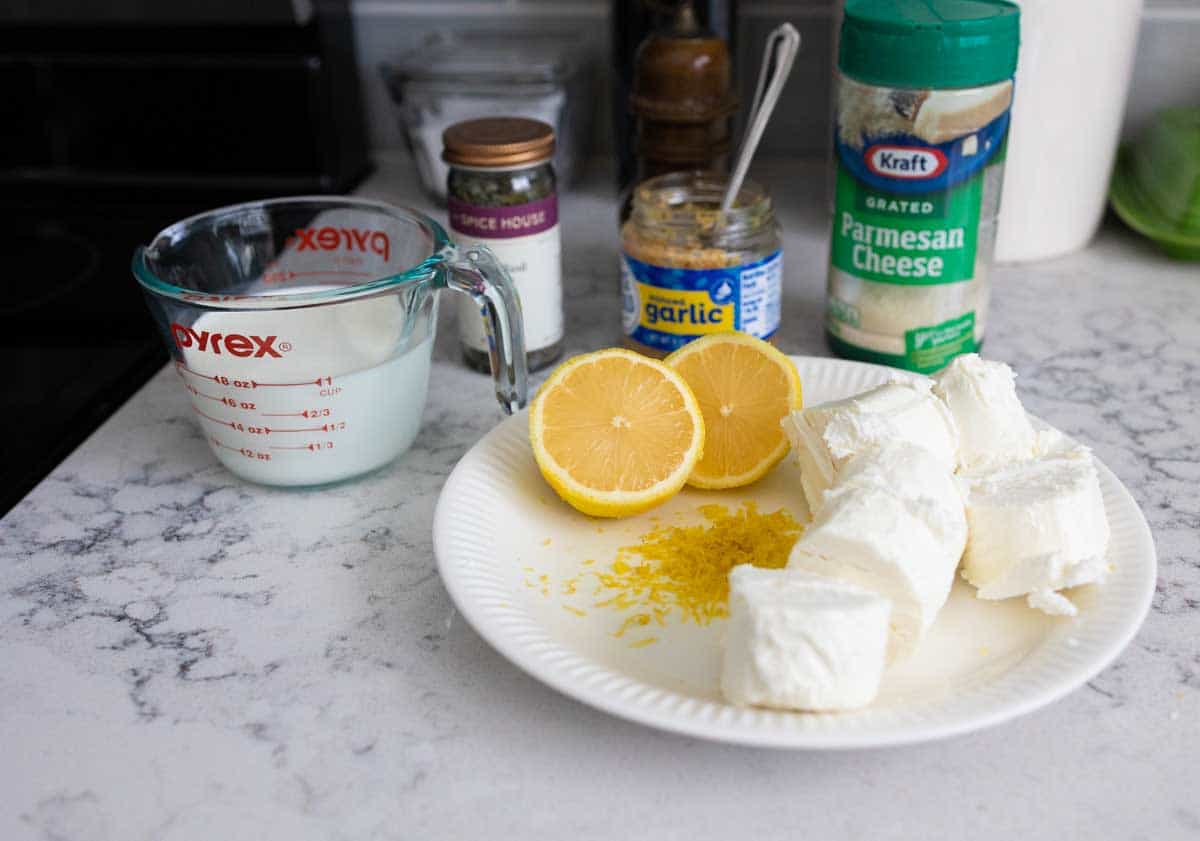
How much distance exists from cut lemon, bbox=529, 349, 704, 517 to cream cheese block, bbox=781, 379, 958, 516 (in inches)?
3.4

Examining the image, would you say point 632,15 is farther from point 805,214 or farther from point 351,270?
point 351,270

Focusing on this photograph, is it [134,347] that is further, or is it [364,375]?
[134,347]

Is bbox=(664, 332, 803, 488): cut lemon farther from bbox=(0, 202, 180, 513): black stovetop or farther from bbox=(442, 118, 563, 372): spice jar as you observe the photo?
bbox=(0, 202, 180, 513): black stovetop

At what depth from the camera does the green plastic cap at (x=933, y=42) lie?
0.94 m

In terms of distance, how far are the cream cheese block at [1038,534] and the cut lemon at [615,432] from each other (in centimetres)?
22

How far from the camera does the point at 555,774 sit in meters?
0.68

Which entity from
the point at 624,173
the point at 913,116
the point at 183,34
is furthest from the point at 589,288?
the point at 183,34

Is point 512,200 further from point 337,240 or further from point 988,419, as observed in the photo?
point 988,419

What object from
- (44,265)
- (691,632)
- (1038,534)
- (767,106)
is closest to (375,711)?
(691,632)

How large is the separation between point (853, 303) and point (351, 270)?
479mm

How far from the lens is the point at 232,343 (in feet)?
2.92

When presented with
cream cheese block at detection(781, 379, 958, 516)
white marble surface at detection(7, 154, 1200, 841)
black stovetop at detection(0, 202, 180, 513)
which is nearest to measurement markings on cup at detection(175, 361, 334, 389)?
white marble surface at detection(7, 154, 1200, 841)

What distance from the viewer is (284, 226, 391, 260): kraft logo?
42.3 inches

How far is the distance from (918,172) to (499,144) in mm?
369
